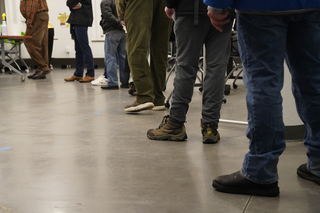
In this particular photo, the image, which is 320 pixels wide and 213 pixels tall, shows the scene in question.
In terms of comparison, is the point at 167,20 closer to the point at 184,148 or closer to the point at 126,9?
the point at 126,9

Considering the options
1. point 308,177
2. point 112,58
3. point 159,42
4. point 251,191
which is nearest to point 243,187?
point 251,191

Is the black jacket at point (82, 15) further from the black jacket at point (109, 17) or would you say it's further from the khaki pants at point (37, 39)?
the khaki pants at point (37, 39)

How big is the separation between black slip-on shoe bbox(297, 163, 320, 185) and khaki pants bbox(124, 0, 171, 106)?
170 centimetres

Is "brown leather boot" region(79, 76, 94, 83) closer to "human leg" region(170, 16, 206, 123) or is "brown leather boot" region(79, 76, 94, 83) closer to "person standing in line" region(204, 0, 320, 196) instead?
"human leg" region(170, 16, 206, 123)

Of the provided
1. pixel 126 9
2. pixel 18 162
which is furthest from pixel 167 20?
pixel 18 162

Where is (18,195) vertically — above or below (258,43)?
below

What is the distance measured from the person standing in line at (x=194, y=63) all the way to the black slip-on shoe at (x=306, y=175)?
660mm

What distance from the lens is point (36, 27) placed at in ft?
22.4

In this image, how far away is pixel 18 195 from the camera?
1443mm

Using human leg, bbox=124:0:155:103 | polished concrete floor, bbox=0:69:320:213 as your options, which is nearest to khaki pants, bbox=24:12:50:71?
polished concrete floor, bbox=0:69:320:213

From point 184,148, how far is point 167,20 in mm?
1325

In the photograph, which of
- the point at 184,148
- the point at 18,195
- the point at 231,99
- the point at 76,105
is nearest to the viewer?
the point at 18,195

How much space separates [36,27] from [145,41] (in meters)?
4.38

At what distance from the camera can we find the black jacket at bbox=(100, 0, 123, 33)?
5.10m
